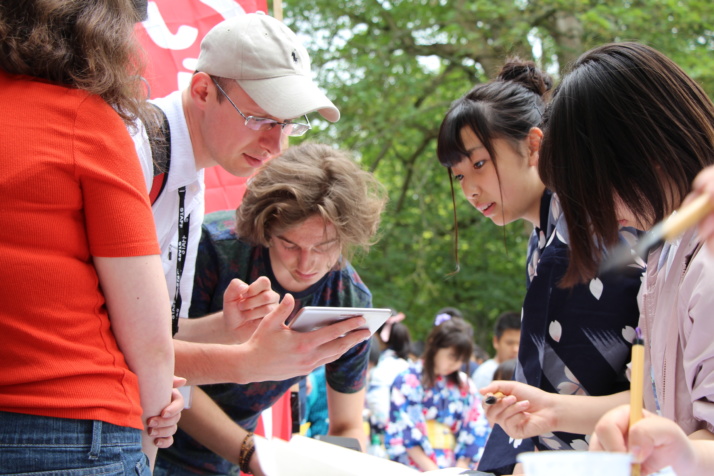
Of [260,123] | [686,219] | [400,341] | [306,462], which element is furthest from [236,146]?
[400,341]

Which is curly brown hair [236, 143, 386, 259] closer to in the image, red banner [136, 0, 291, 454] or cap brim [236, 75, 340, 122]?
cap brim [236, 75, 340, 122]

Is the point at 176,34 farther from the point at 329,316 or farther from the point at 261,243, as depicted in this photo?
the point at 329,316

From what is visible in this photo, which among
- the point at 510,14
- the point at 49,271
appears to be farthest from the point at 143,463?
the point at 510,14

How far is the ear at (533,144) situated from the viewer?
1.91 metres

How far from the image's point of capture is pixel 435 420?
418cm

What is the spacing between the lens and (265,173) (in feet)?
6.73

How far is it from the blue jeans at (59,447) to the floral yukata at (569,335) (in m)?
0.93

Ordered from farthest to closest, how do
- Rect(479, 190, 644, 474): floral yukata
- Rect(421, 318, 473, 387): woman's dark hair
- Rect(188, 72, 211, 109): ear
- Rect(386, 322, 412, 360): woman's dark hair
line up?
Rect(386, 322, 412, 360): woman's dark hair
Rect(421, 318, 473, 387): woman's dark hair
Rect(188, 72, 211, 109): ear
Rect(479, 190, 644, 474): floral yukata

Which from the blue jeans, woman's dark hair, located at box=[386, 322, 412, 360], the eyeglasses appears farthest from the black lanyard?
woman's dark hair, located at box=[386, 322, 412, 360]

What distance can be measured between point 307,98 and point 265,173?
445mm

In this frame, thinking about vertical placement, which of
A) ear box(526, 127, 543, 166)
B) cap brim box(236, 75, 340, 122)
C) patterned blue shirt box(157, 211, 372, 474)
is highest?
cap brim box(236, 75, 340, 122)

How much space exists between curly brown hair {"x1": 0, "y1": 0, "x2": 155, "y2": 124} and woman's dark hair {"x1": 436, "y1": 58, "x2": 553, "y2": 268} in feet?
3.31

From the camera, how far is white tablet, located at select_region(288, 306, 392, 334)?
4.71ft

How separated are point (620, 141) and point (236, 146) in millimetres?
874
